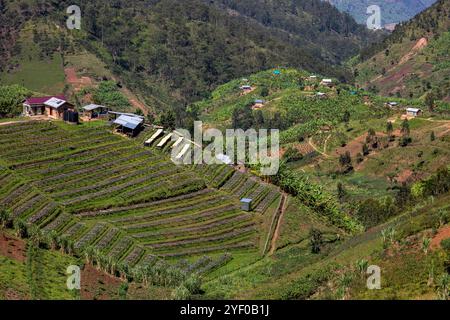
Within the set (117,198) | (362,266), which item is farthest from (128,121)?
(362,266)

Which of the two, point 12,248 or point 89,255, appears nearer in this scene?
point 12,248

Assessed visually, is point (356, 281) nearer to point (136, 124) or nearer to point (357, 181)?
point (136, 124)

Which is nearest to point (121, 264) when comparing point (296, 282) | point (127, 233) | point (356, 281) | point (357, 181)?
point (127, 233)

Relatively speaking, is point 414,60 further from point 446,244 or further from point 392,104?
point 446,244

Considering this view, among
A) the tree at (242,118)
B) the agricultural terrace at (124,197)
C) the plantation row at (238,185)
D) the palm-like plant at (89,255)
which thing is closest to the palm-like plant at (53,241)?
the agricultural terrace at (124,197)

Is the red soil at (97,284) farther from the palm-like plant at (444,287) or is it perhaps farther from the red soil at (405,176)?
the red soil at (405,176)
